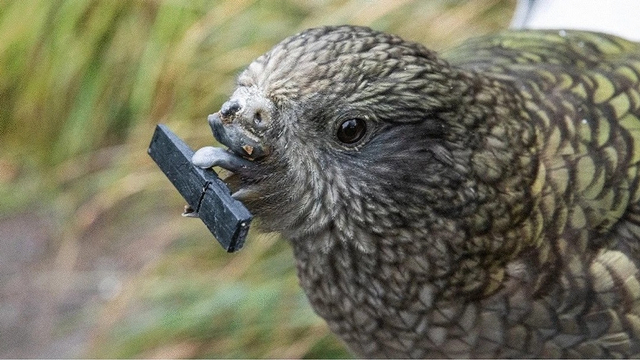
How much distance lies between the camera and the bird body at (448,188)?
132 centimetres

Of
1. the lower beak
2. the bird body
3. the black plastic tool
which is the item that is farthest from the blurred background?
the lower beak

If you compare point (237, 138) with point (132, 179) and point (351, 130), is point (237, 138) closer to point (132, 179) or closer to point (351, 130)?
point (351, 130)

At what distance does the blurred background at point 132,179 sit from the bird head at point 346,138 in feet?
4.05

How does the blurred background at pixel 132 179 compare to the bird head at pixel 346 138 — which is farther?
the blurred background at pixel 132 179

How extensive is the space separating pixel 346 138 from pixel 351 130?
17mm

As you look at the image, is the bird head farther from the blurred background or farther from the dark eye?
the blurred background

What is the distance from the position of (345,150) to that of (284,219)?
0.18 m

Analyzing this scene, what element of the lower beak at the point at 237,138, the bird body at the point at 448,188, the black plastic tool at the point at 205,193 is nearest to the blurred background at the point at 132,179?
the bird body at the point at 448,188

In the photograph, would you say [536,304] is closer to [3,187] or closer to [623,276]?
[623,276]

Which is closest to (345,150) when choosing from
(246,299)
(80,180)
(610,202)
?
(610,202)

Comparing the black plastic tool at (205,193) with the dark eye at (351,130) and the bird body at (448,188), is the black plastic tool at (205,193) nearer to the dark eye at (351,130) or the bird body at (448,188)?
the bird body at (448,188)

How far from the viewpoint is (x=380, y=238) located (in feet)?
4.72

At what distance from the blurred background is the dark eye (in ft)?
4.29

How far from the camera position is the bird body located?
1.32 metres
